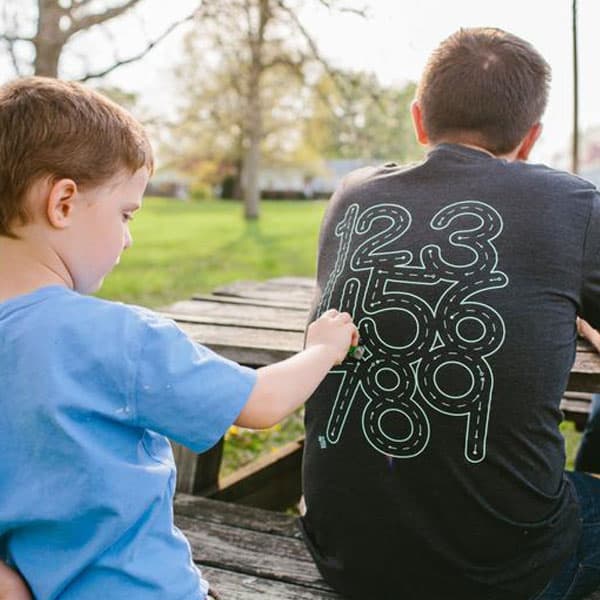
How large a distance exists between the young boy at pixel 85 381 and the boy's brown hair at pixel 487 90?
2.75 ft

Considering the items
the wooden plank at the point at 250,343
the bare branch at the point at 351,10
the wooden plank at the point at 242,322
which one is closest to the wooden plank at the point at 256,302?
the wooden plank at the point at 242,322

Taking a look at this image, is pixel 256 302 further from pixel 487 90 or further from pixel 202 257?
pixel 202 257

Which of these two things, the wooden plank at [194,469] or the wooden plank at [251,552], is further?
the wooden plank at [194,469]

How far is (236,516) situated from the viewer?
2.50 meters

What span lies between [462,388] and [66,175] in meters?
0.90

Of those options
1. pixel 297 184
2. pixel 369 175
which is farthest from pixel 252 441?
pixel 297 184

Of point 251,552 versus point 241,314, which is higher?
point 241,314

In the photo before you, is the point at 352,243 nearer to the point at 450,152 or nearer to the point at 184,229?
the point at 450,152

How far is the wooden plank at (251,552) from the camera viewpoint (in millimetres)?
2092

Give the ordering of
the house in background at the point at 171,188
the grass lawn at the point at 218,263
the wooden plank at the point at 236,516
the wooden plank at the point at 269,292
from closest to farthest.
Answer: the wooden plank at the point at 236,516 → the wooden plank at the point at 269,292 → the grass lawn at the point at 218,263 → the house in background at the point at 171,188

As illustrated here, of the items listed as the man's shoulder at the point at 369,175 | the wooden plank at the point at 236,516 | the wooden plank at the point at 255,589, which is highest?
the man's shoulder at the point at 369,175

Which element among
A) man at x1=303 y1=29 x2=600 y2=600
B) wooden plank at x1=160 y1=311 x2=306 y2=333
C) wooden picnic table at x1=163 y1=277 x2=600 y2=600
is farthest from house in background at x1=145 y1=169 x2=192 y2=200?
man at x1=303 y1=29 x2=600 y2=600

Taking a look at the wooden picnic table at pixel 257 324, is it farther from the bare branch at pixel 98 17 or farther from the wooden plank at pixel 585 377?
the bare branch at pixel 98 17

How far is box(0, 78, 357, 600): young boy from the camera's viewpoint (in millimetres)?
1289
